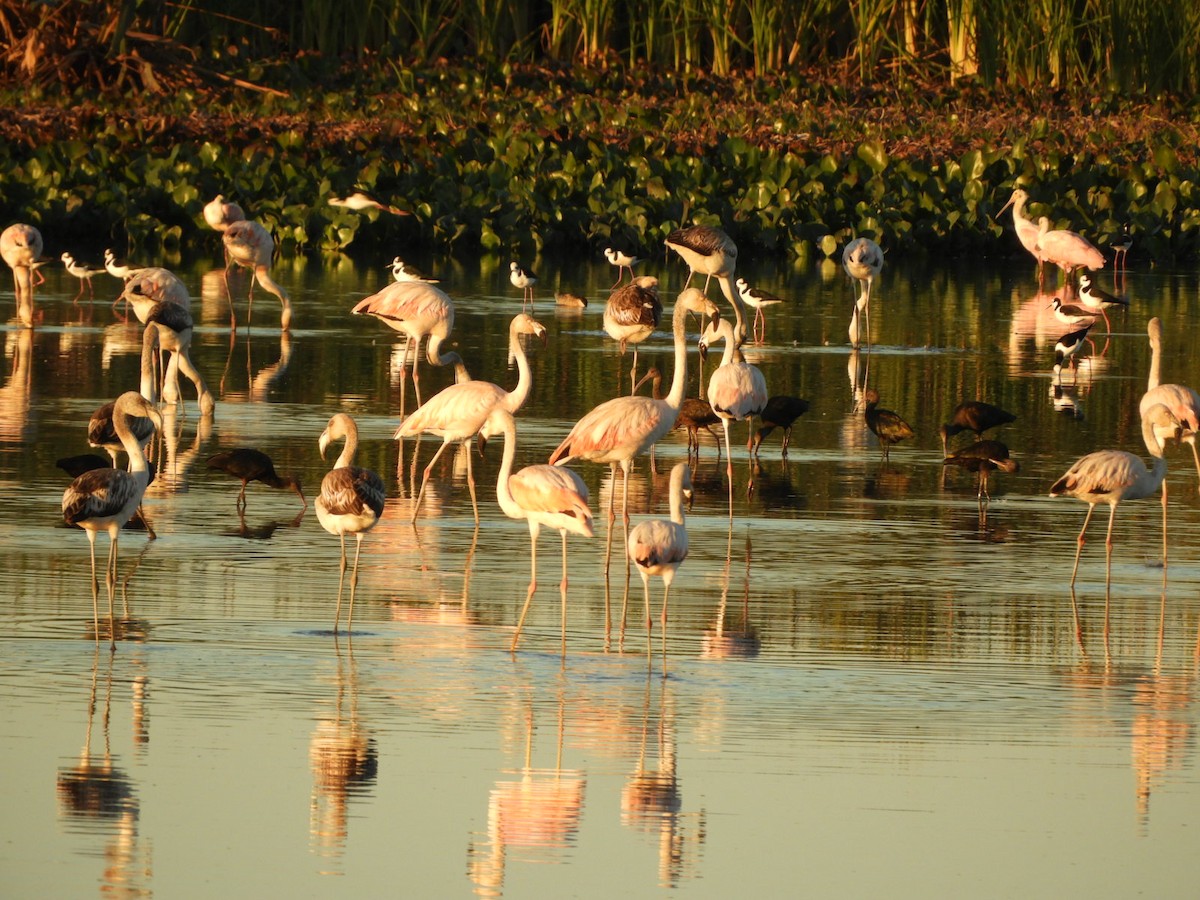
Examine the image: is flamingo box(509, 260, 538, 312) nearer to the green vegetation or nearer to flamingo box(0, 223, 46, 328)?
flamingo box(0, 223, 46, 328)

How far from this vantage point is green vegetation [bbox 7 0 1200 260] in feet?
95.1

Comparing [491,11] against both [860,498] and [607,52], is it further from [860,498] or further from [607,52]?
[860,498]

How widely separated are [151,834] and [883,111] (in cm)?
3179

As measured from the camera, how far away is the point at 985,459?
13.4 metres

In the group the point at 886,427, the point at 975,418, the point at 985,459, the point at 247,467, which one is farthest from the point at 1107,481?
the point at 247,467

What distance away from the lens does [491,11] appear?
41.7 meters

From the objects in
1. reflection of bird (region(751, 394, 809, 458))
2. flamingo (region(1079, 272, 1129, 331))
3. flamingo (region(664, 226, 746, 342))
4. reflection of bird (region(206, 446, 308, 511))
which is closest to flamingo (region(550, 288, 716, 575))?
reflection of bird (region(206, 446, 308, 511))

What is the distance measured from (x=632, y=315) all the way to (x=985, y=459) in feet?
17.5

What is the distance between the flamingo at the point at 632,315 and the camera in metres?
18.2

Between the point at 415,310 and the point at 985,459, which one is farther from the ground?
the point at 415,310

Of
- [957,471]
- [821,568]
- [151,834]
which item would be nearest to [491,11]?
[957,471]

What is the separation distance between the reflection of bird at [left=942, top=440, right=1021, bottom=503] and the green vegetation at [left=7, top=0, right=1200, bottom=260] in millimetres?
14962

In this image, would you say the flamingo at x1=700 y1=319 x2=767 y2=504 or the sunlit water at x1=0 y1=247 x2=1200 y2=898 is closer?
the sunlit water at x1=0 y1=247 x2=1200 y2=898

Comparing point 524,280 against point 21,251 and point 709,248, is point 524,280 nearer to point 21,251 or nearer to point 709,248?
point 709,248
